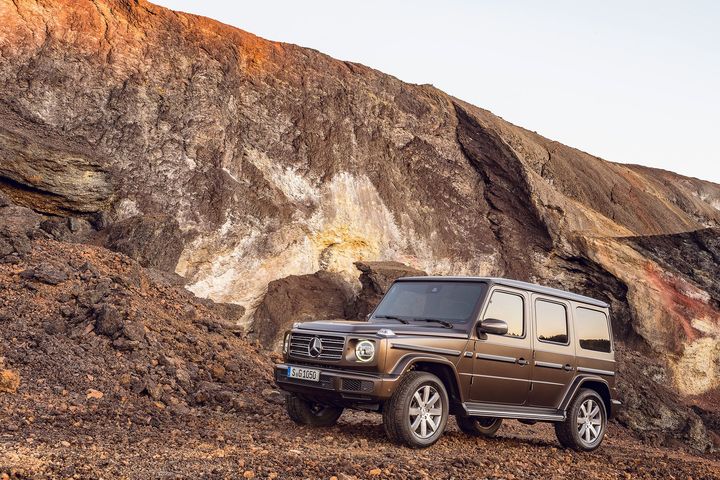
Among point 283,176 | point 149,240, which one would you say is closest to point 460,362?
point 149,240

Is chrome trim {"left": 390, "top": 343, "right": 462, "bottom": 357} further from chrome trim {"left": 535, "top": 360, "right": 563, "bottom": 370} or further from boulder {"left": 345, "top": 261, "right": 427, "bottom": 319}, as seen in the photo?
Answer: boulder {"left": 345, "top": 261, "right": 427, "bottom": 319}

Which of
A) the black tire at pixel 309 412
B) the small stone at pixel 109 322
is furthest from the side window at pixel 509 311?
the small stone at pixel 109 322

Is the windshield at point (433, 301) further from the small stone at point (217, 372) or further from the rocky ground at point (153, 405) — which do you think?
the small stone at point (217, 372)

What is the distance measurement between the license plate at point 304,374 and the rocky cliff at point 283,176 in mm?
9272

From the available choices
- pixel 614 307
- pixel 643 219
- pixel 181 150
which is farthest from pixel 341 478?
pixel 643 219

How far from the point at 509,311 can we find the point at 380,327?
1.93m

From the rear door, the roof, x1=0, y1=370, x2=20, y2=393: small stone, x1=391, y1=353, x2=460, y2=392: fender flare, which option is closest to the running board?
the rear door

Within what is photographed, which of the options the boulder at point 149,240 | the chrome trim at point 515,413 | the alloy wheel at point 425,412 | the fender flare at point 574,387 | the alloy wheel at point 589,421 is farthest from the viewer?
the boulder at point 149,240

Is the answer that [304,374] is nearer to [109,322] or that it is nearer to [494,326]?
[494,326]

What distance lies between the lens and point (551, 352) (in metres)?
9.66

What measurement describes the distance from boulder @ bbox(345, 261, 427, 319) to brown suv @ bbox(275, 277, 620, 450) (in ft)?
32.5

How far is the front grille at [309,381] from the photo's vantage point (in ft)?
26.3

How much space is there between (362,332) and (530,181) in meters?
20.8

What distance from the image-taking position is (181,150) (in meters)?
21.4
